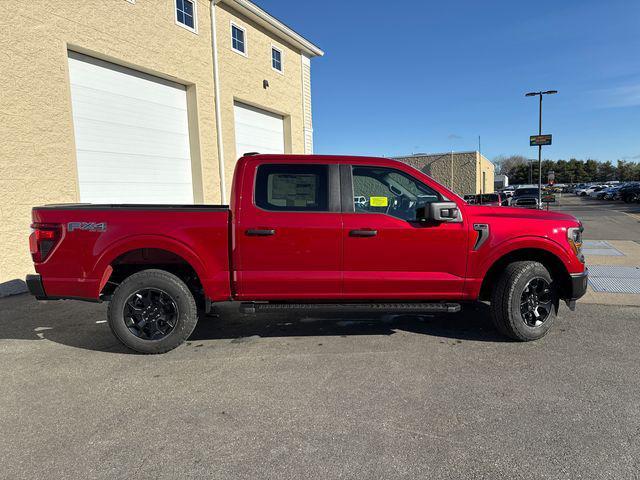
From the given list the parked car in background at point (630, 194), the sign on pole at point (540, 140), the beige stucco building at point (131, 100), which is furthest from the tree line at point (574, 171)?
the beige stucco building at point (131, 100)

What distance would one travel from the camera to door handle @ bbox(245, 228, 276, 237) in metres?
4.21

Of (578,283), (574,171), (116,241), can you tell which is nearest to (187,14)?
(116,241)

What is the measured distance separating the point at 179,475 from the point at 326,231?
8.19ft

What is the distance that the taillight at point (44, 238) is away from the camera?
4.17 meters

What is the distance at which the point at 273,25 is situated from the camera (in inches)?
535

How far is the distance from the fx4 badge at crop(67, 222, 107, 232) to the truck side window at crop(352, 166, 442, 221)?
2.57 metres

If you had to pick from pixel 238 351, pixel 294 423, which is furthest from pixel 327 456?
pixel 238 351

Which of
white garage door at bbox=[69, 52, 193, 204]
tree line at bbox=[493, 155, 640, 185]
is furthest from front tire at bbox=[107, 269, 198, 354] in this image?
tree line at bbox=[493, 155, 640, 185]

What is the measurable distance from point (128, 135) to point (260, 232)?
706 centimetres

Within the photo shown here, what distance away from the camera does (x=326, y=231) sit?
4.24 metres

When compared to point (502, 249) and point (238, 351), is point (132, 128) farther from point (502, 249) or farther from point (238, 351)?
point (502, 249)

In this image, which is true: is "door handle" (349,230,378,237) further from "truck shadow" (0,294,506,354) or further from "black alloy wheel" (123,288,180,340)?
"black alloy wheel" (123,288,180,340)

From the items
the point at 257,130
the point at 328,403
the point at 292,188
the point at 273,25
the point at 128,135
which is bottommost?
the point at 328,403

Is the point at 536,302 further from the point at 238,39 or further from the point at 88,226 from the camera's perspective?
the point at 238,39
